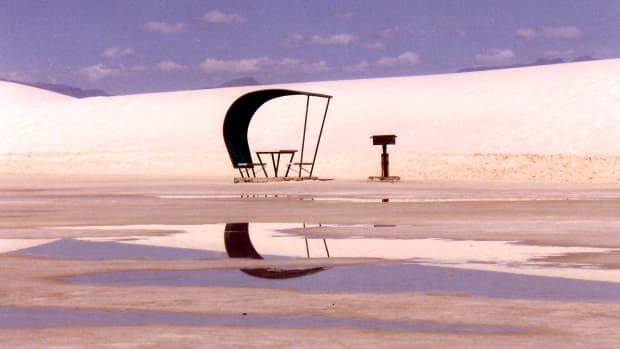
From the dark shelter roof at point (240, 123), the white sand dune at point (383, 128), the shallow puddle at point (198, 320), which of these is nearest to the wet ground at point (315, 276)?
the shallow puddle at point (198, 320)

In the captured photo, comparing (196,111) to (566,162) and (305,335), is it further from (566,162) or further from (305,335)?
(305,335)

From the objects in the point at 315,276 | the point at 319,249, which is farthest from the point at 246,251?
the point at 315,276

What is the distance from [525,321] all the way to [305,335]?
1.64 metres

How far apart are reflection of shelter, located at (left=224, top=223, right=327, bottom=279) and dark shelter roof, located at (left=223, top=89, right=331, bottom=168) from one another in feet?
78.4

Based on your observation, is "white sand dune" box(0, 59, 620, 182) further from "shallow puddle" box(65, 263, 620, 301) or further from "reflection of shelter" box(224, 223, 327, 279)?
"shallow puddle" box(65, 263, 620, 301)

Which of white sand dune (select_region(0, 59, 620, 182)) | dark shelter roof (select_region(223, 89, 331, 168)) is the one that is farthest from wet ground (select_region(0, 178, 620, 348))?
white sand dune (select_region(0, 59, 620, 182))

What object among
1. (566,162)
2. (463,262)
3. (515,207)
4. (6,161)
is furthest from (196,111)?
(463,262)

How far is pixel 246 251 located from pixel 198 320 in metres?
5.99

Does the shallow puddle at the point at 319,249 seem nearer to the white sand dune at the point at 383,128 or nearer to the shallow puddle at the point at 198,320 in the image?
the shallow puddle at the point at 198,320

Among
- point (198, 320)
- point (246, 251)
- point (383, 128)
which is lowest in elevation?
point (198, 320)

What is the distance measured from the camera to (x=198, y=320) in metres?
8.85

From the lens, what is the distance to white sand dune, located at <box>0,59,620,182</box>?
5594cm

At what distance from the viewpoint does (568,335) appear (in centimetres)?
806

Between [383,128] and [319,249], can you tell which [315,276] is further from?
[383,128]
